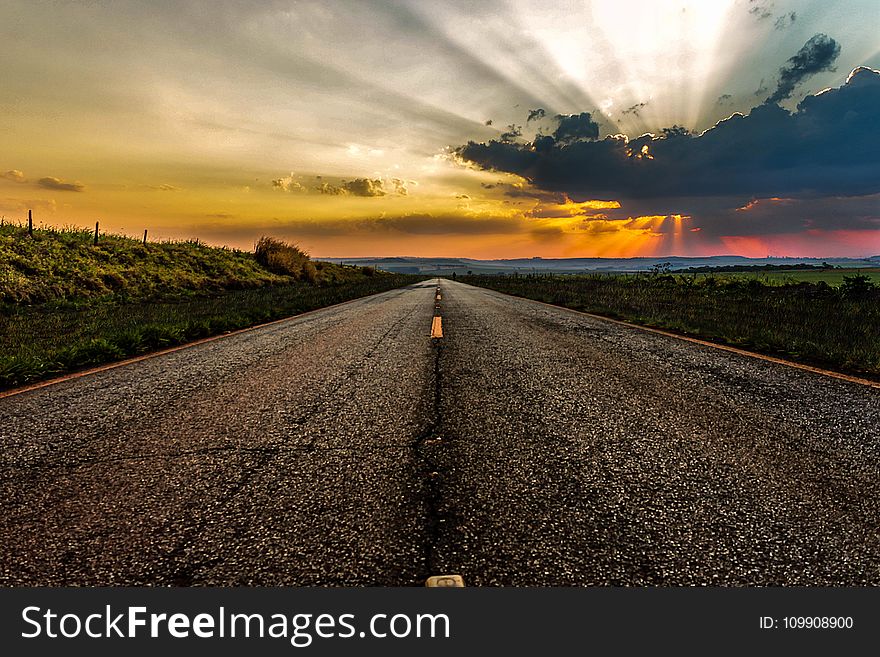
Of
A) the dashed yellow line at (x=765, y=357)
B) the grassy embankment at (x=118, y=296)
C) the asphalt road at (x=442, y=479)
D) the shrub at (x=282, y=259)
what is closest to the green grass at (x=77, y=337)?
the grassy embankment at (x=118, y=296)

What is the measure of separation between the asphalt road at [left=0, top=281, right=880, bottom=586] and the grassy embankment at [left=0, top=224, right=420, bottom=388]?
2.19 metres

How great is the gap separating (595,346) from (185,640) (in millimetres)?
6742

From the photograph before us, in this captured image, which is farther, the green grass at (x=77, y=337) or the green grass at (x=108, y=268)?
the green grass at (x=108, y=268)

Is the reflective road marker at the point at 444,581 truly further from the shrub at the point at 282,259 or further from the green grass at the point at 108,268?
the shrub at the point at 282,259

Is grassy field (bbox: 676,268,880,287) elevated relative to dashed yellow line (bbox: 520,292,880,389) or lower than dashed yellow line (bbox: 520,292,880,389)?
elevated

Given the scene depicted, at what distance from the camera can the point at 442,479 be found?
2.56m

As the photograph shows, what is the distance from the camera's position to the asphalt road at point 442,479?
5.83 feet

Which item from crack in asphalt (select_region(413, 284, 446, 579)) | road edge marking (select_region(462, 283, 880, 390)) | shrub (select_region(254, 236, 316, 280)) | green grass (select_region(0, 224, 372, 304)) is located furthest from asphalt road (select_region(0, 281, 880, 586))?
shrub (select_region(254, 236, 316, 280))

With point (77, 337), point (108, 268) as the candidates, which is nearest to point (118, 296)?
point (108, 268)

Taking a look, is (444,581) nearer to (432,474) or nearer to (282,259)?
(432,474)

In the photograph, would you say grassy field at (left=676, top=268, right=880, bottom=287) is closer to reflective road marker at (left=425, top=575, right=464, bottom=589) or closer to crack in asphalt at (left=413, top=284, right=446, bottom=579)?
crack in asphalt at (left=413, top=284, right=446, bottom=579)

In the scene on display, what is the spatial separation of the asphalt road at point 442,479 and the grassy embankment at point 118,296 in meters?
2.19

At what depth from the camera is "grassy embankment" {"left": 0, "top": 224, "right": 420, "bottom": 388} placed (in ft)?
22.5

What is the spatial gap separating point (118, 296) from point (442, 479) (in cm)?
2056
